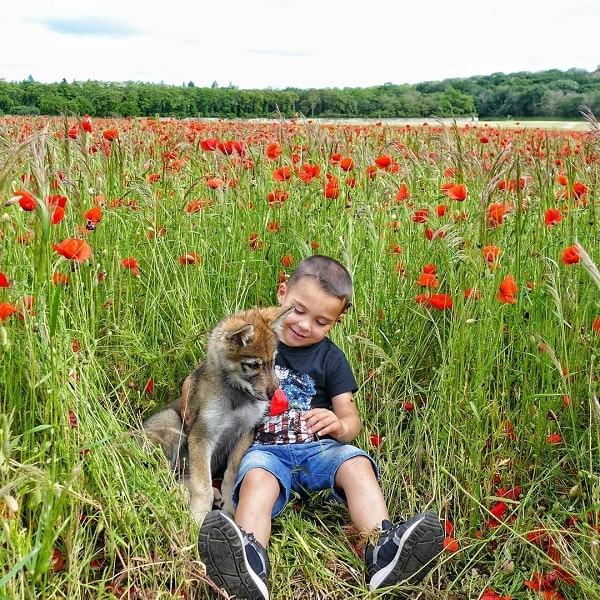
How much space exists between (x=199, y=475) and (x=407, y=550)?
1.03 metres

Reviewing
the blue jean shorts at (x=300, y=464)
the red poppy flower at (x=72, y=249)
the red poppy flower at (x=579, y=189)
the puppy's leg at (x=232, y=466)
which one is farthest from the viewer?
the red poppy flower at (x=579, y=189)

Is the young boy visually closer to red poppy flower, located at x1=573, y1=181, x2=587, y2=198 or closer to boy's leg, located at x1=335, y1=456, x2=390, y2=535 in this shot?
boy's leg, located at x1=335, y1=456, x2=390, y2=535

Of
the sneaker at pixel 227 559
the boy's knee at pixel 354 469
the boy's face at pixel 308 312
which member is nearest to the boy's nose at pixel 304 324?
the boy's face at pixel 308 312

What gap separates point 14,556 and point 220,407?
4.30 feet

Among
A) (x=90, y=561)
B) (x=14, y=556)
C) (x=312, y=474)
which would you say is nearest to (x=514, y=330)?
(x=312, y=474)

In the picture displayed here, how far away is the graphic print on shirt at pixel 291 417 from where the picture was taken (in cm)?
354

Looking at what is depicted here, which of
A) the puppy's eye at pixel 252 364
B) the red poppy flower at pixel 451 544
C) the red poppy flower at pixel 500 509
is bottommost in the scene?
the red poppy flower at pixel 451 544

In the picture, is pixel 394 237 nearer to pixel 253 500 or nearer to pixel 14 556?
pixel 253 500

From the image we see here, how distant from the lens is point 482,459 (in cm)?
331

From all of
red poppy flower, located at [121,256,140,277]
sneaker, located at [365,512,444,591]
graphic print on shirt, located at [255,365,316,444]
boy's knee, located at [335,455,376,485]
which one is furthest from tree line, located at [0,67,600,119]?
sneaker, located at [365,512,444,591]

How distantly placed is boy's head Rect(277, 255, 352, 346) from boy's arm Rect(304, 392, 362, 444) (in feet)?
1.11

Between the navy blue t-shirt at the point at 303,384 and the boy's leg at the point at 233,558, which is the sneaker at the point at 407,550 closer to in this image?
the boy's leg at the point at 233,558

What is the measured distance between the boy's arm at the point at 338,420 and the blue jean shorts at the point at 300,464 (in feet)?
0.20

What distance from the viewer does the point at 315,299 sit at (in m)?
3.47
